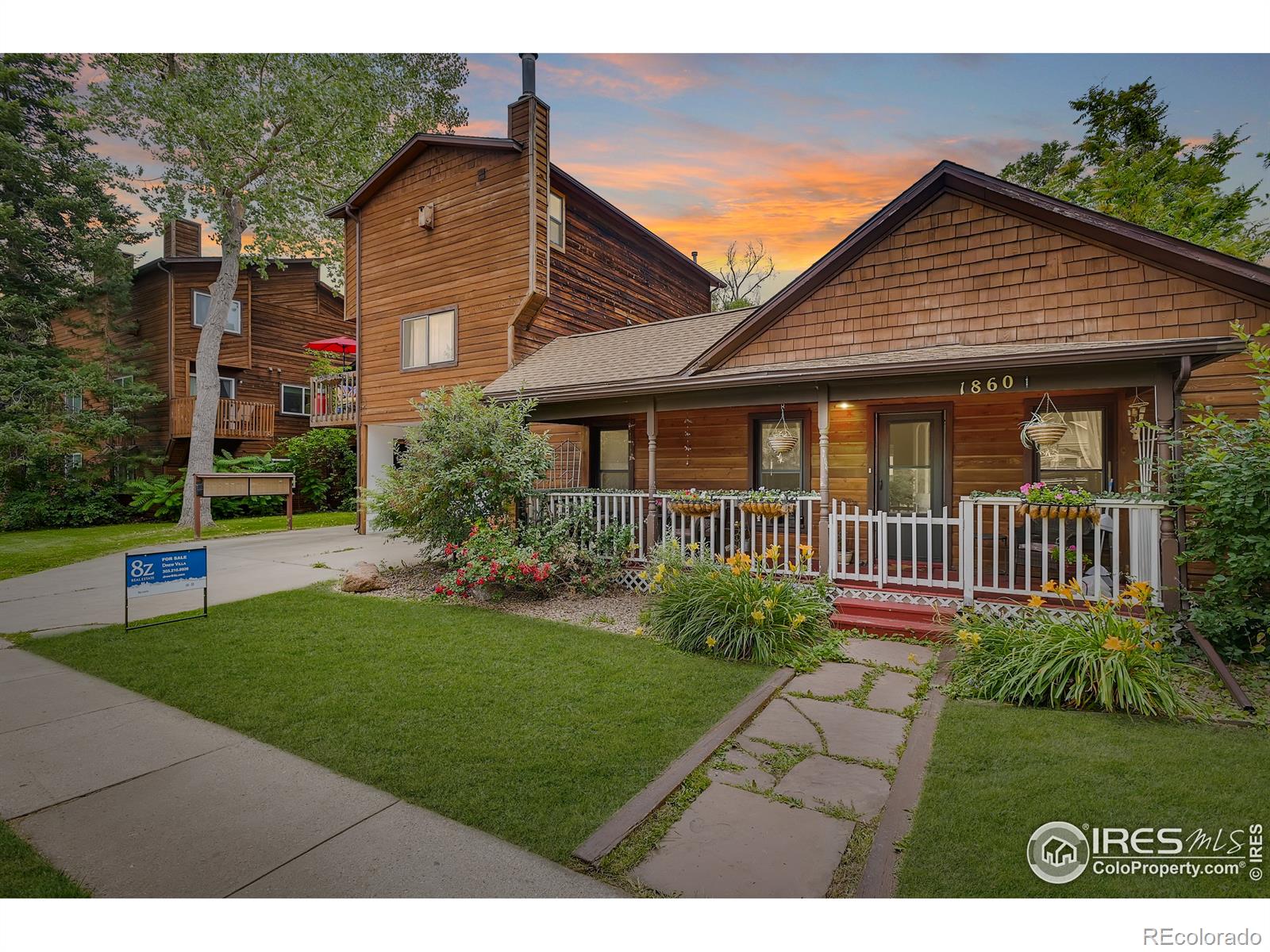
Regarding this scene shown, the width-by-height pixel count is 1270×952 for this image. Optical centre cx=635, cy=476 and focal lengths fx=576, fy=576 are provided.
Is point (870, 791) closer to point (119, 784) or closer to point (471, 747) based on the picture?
point (471, 747)

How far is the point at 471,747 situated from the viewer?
333 cm

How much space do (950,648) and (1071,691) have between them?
1.28 metres

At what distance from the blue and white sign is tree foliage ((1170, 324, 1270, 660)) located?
30.5 feet

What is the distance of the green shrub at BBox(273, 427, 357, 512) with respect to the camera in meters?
18.4

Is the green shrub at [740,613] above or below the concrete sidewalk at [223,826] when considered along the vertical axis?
above

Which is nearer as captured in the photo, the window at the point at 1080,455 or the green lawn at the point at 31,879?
the green lawn at the point at 31,879

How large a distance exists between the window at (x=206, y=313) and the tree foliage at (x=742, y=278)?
1703cm

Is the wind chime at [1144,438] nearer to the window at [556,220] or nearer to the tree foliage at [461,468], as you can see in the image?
the tree foliage at [461,468]

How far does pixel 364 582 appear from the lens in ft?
26.0

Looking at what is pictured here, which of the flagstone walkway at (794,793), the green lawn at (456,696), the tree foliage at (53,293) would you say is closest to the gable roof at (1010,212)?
the green lawn at (456,696)

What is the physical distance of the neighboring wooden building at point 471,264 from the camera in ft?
37.4

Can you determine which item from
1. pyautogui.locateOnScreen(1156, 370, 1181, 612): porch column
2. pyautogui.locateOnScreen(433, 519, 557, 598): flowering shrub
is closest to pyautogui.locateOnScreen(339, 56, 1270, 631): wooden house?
pyautogui.locateOnScreen(1156, 370, 1181, 612): porch column

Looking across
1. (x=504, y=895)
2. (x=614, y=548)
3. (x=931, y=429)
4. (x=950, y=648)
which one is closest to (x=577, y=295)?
(x=614, y=548)

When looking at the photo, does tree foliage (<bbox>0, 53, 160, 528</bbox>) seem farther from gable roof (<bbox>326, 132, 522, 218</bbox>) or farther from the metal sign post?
the metal sign post
